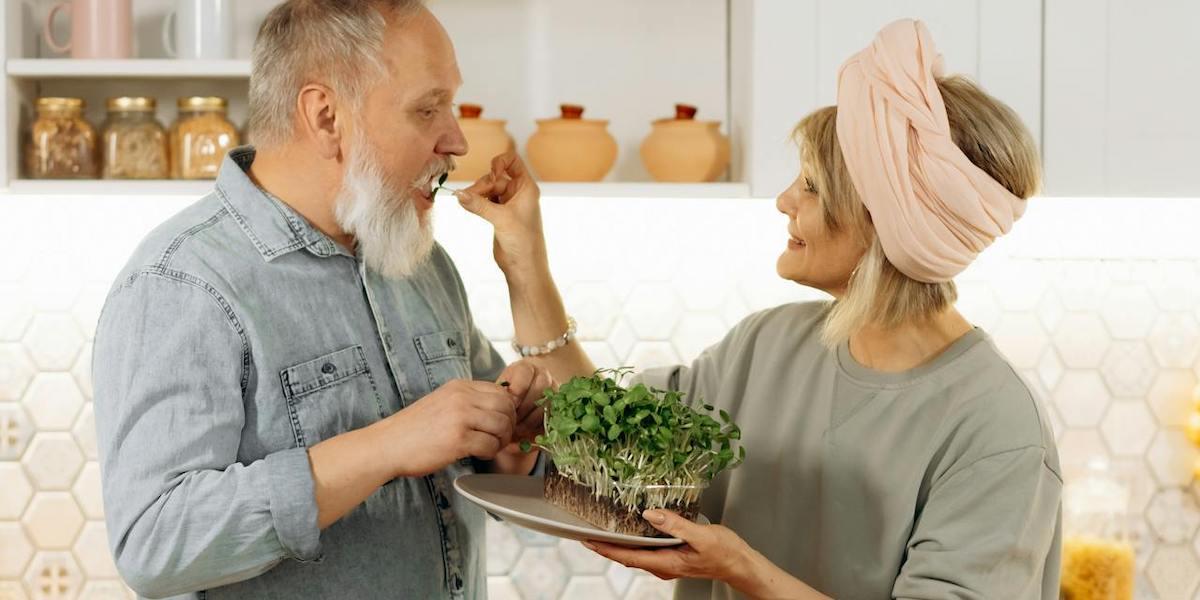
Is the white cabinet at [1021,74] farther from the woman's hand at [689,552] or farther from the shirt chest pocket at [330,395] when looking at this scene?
the woman's hand at [689,552]

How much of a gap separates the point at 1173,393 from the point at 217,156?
176 cm

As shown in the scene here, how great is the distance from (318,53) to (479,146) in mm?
556

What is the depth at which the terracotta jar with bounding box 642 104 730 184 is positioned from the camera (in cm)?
188

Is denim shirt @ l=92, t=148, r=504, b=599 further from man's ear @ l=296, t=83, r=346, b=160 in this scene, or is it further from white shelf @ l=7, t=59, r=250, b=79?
white shelf @ l=7, t=59, r=250, b=79

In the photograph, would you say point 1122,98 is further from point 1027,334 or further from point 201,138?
point 201,138

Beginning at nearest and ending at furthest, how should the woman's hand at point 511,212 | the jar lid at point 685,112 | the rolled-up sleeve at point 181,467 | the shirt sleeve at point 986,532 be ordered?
the rolled-up sleeve at point 181,467 → the shirt sleeve at point 986,532 → the woman's hand at point 511,212 → the jar lid at point 685,112

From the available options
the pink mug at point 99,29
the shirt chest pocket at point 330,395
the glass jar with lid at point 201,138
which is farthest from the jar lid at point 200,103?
the shirt chest pocket at point 330,395

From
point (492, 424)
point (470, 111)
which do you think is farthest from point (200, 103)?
point (492, 424)

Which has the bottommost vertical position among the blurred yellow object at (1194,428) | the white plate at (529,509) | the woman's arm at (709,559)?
the blurred yellow object at (1194,428)

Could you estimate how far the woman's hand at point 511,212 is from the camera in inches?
61.3

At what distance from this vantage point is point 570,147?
188cm

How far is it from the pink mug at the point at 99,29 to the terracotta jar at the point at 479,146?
0.55 metres

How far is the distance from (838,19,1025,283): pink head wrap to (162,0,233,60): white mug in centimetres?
103

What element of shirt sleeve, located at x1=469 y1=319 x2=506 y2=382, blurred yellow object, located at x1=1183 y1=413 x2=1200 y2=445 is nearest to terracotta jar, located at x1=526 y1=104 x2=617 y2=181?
shirt sleeve, located at x1=469 y1=319 x2=506 y2=382
